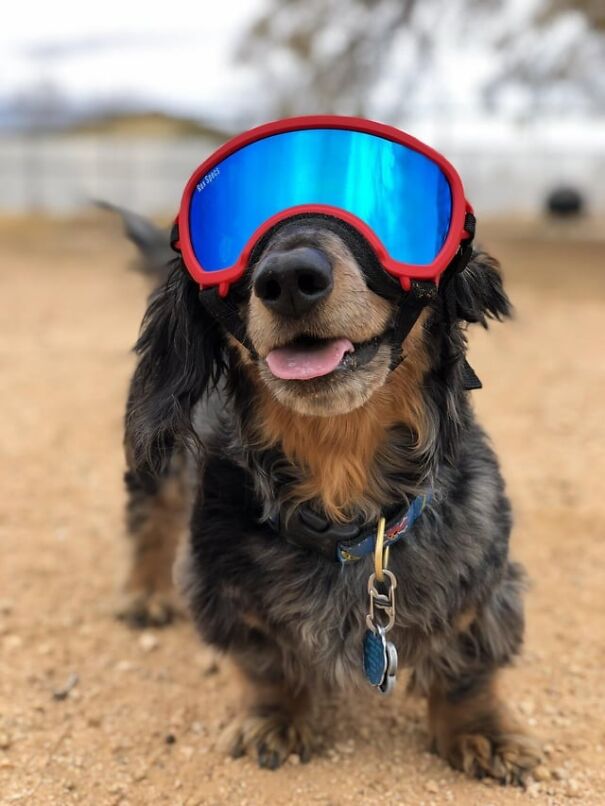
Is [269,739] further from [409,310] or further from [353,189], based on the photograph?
[353,189]

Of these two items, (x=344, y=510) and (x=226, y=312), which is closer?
(x=226, y=312)

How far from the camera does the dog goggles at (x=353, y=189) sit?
7.79ft

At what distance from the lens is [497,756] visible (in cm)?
282

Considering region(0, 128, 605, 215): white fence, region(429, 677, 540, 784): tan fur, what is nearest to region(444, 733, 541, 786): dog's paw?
region(429, 677, 540, 784): tan fur

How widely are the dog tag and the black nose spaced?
3.23 ft

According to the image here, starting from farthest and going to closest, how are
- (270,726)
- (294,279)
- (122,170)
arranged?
(122,170) → (270,726) → (294,279)

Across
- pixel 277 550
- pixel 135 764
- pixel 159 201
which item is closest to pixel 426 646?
pixel 277 550

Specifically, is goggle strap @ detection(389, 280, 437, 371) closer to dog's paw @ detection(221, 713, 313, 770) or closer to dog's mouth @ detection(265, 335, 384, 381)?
dog's mouth @ detection(265, 335, 384, 381)

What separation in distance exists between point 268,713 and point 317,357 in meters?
1.41

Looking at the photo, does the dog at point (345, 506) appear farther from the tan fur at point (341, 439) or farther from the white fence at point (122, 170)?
the white fence at point (122, 170)

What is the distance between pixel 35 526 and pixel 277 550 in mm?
2575

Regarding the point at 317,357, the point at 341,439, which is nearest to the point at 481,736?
the point at 341,439

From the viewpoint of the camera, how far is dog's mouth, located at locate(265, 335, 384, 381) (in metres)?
2.31

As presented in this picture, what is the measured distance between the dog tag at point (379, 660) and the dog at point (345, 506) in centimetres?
13
